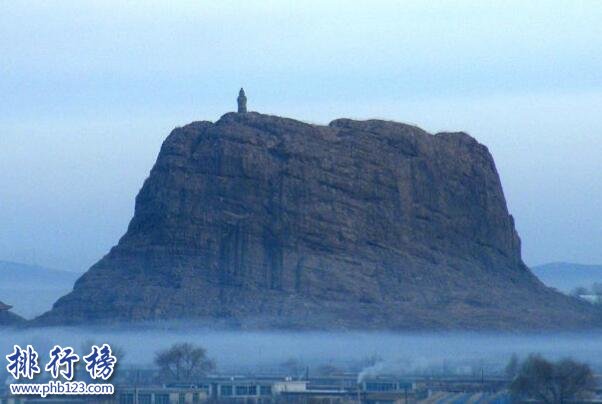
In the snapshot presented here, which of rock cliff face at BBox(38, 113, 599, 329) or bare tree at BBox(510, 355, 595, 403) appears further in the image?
rock cliff face at BBox(38, 113, 599, 329)

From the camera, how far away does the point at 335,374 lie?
409 feet

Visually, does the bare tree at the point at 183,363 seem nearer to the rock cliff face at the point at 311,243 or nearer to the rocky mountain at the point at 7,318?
the rock cliff face at the point at 311,243

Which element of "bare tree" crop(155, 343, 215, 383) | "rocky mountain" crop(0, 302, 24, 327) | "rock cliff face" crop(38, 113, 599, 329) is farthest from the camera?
"rocky mountain" crop(0, 302, 24, 327)

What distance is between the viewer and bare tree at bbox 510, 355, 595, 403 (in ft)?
310

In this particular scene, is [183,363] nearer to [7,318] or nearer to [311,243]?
[311,243]

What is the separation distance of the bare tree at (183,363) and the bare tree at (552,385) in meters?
27.0

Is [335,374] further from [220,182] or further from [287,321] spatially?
[220,182]

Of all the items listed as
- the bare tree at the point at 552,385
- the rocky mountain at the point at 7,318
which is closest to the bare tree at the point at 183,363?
the bare tree at the point at 552,385

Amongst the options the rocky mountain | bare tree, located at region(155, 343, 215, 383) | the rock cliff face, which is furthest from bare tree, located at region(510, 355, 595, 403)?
the rocky mountain

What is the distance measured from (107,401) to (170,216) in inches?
3165

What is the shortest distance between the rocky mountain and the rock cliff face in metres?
3.51

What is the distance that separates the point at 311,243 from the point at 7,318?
22178 mm

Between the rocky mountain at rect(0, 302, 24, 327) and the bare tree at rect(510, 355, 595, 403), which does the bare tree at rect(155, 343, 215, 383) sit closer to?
the bare tree at rect(510, 355, 595, 403)

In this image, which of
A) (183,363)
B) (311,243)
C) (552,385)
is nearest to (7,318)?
(311,243)
